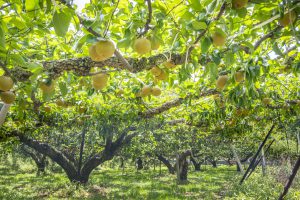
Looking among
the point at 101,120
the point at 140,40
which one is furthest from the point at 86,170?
the point at 140,40

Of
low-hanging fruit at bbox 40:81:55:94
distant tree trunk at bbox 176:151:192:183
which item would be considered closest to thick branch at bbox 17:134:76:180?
distant tree trunk at bbox 176:151:192:183

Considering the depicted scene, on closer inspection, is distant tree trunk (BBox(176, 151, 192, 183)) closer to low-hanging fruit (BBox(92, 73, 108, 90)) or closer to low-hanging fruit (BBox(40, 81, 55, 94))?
low-hanging fruit (BBox(92, 73, 108, 90))

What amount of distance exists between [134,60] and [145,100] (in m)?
3.04

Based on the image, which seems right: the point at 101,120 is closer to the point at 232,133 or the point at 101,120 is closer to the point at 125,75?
the point at 125,75

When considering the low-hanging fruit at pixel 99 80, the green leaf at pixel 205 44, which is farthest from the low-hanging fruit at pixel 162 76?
the green leaf at pixel 205 44

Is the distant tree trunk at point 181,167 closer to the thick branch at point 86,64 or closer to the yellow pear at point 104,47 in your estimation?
the thick branch at point 86,64

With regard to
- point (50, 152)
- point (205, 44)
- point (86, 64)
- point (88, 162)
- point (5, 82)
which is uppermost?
point (86, 64)

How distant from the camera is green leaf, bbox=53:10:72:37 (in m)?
1.21

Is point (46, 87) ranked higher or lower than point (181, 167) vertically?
higher

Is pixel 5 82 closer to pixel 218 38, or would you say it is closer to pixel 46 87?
pixel 46 87

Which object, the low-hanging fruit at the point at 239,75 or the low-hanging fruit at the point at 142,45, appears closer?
the low-hanging fruit at the point at 142,45

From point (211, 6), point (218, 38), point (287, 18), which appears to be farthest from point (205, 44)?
point (287, 18)

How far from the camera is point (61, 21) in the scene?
1.22m

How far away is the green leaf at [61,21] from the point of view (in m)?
1.21
